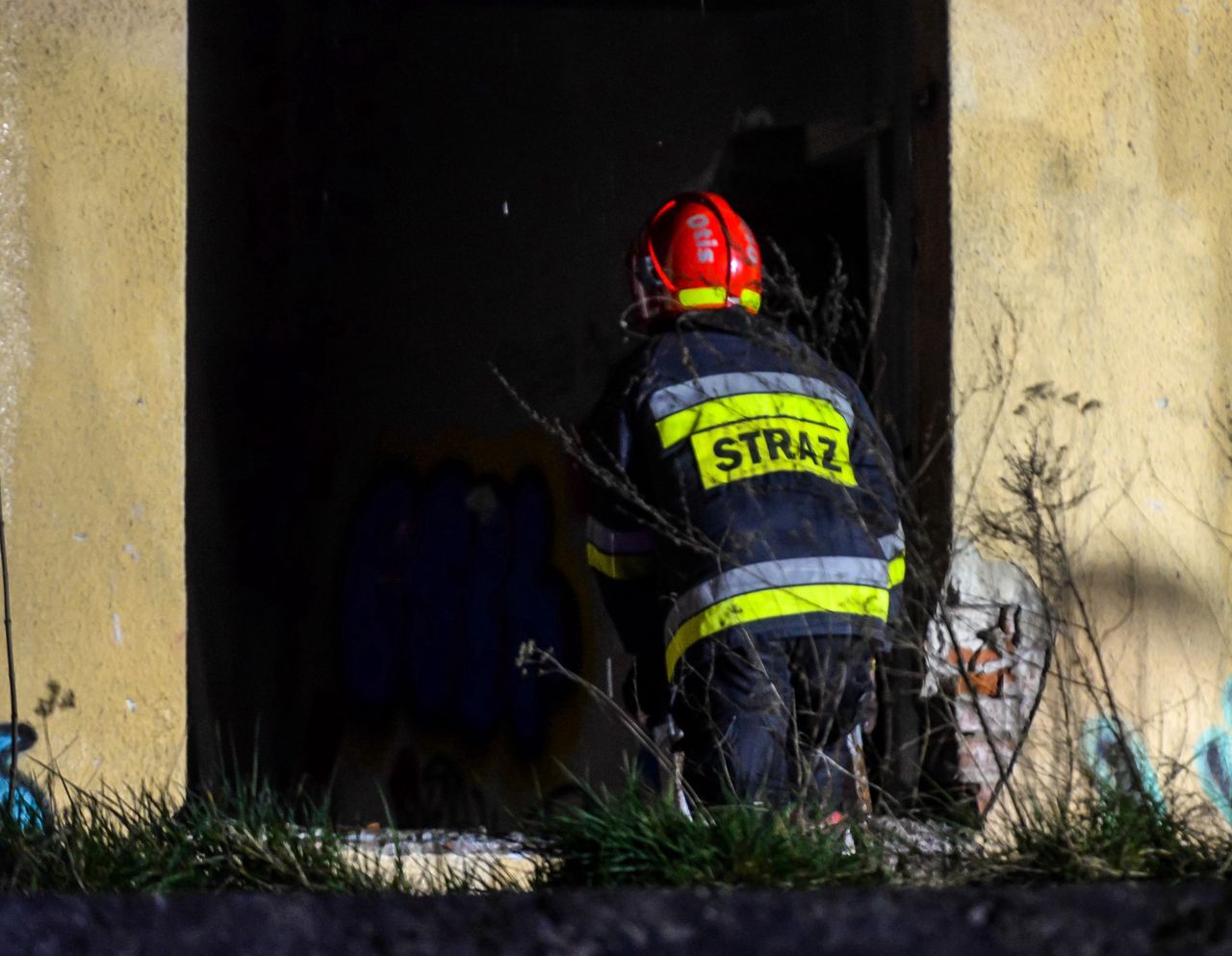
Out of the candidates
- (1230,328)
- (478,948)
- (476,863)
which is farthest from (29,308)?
(1230,328)

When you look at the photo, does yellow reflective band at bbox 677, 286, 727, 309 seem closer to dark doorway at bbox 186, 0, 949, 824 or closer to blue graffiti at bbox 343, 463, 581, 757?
dark doorway at bbox 186, 0, 949, 824

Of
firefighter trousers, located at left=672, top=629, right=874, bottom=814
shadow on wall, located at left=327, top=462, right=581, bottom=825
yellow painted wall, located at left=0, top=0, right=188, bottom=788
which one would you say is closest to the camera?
firefighter trousers, located at left=672, top=629, right=874, bottom=814

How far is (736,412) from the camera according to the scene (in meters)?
3.64

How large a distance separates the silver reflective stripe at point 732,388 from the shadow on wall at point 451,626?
220 centimetres

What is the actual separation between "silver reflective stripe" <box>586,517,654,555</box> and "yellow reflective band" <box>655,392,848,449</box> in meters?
0.24

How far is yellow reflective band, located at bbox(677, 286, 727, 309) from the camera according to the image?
4031 mm

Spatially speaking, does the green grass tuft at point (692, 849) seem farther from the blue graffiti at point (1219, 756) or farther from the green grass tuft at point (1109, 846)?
the blue graffiti at point (1219, 756)

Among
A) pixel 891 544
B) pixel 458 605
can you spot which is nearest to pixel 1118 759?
pixel 891 544

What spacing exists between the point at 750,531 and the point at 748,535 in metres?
0.01

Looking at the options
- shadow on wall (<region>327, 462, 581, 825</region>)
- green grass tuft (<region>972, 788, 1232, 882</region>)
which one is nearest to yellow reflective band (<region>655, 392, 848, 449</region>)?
green grass tuft (<region>972, 788, 1232, 882</region>)

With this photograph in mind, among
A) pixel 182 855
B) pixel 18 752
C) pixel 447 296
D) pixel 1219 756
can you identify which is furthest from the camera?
pixel 447 296

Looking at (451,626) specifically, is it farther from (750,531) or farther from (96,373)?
(750,531)

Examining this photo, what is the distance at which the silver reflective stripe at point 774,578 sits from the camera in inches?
139

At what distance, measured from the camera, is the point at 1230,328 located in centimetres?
457
